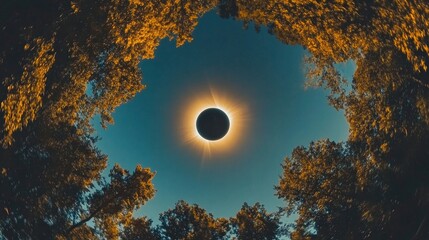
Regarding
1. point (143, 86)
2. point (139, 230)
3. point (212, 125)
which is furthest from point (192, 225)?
point (143, 86)

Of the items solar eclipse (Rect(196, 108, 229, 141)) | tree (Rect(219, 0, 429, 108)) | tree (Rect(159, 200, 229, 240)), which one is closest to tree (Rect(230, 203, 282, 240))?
tree (Rect(159, 200, 229, 240))

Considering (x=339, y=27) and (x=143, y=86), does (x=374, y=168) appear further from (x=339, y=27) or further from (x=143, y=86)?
(x=143, y=86)

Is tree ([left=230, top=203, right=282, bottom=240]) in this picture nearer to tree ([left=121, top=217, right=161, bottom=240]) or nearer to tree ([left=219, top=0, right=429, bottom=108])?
tree ([left=121, top=217, right=161, bottom=240])

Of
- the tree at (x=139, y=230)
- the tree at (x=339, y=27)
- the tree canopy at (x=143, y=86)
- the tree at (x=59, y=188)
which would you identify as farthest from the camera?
the tree at (x=139, y=230)

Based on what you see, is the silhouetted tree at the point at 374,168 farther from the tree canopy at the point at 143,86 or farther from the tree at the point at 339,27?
the tree at the point at 339,27

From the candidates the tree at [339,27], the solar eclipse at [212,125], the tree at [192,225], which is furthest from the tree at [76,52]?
the tree at [192,225]

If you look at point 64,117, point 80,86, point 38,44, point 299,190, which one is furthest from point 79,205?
point 299,190

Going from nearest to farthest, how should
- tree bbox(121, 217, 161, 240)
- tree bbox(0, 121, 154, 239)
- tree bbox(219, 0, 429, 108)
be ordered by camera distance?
1. tree bbox(219, 0, 429, 108)
2. tree bbox(0, 121, 154, 239)
3. tree bbox(121, 217, 161, 240)
